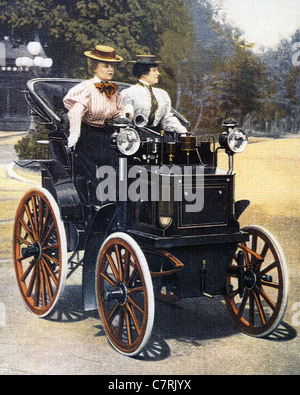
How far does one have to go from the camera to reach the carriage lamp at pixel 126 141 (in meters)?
3.95

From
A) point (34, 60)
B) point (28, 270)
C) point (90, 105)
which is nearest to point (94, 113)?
point (90, 105)

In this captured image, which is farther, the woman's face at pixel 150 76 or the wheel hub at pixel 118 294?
the woman's face at pixel 150 76

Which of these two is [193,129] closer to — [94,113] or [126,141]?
Result: [94,113]

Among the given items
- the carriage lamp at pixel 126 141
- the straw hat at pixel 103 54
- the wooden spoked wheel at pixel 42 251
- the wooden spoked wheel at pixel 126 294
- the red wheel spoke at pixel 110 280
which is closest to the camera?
Result: the wooden spoked wheel at pixel 126 294

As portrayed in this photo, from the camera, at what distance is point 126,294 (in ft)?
13.0

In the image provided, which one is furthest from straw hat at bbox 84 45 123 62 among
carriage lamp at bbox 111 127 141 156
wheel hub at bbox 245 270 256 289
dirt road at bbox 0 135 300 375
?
dirt road at bbox 0 135 300 375

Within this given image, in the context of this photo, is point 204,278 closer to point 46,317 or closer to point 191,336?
point 191,336

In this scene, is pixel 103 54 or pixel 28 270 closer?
pixel 103 54

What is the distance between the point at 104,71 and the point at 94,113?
366 millimetres

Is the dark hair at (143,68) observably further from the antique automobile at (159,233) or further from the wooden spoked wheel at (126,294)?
the wooden spoked wheel at (126,294)

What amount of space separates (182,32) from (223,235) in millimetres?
2962

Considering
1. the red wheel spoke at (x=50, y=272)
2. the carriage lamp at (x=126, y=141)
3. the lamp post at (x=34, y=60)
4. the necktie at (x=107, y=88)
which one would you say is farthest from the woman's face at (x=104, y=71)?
the lamp post at (x=34, y=60)

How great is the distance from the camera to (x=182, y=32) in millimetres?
6219
